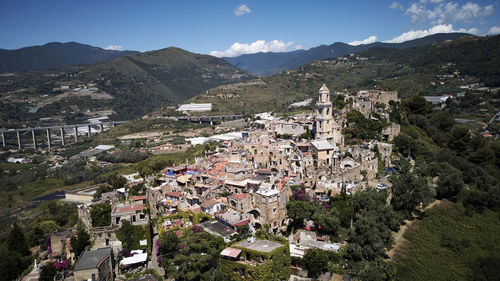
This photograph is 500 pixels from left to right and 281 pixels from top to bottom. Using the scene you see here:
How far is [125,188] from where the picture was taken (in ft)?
104

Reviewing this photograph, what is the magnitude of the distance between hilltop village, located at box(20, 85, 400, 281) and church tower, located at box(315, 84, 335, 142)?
4.2 inches

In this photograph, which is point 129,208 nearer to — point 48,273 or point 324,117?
point 48,273

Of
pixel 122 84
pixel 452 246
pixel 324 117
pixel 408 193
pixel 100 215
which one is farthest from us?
pixel 122 84

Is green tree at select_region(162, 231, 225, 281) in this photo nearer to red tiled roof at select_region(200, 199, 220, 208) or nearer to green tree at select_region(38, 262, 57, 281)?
red tiled roof at select_region(200, 199, 220, 208)

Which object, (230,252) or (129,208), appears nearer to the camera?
(230,252)

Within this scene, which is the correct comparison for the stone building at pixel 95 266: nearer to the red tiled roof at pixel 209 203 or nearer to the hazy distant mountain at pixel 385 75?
the red tiled roof at pixel 209 203

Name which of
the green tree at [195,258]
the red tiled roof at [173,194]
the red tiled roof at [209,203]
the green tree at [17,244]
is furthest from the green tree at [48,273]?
the green tree at [17,244]

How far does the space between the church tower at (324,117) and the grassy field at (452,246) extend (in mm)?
11367

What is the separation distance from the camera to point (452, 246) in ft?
84.6

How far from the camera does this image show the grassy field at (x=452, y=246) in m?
22.9

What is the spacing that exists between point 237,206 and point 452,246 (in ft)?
58.0

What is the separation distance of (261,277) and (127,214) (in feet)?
36.5

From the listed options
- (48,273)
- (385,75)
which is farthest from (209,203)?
(385,75)

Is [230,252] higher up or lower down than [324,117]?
lower down
